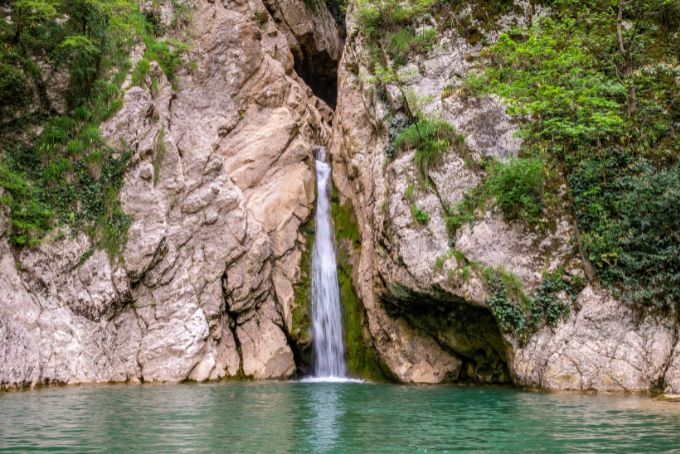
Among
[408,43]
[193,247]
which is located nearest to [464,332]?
[193,247]

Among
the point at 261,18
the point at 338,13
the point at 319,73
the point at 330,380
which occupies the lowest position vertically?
the point at 330,380

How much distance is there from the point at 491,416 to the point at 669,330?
644 cm

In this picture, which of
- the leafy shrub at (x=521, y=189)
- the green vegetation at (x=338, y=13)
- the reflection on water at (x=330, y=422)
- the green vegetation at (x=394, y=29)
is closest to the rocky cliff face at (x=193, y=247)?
the reflection on water at (x=330, y=422)

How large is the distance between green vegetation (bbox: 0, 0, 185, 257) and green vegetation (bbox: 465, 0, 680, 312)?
13069 millimetres

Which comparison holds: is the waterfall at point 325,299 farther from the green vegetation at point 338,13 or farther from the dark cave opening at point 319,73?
the green vegetation at point 338,13

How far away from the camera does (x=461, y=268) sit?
1648cm

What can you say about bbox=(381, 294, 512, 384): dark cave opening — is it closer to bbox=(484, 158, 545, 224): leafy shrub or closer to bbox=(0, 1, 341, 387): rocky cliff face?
bbox=(484, 158, 545, 224): leafy shrub

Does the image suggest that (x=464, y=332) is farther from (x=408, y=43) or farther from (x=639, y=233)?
(x=408, y=43)

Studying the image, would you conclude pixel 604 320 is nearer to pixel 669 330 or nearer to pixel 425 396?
pixel 669 330

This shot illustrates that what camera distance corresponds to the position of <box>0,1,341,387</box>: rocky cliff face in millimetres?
17016

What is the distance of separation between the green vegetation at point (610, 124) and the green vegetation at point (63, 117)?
13.1 metres

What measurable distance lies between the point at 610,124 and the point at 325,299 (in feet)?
37.1

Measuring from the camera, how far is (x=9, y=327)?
15312mm

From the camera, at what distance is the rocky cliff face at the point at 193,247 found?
17016mm
